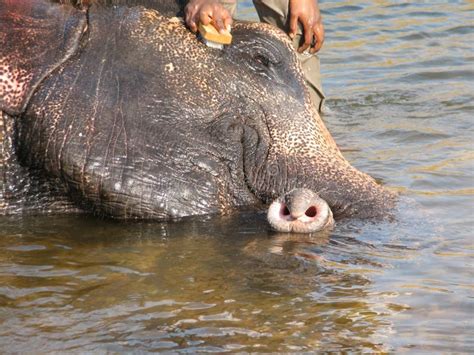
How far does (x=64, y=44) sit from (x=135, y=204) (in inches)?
37.1

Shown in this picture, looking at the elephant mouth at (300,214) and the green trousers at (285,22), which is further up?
the green trousers at (285,22)

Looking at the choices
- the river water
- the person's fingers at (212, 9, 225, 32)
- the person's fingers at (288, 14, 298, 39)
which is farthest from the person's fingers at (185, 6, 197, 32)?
the river water

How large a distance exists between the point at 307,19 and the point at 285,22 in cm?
33

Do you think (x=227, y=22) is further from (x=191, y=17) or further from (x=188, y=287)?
(x=188, y=287)

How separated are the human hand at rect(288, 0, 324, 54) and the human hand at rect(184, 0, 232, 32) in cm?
89

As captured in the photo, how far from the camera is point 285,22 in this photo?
25.2 ft

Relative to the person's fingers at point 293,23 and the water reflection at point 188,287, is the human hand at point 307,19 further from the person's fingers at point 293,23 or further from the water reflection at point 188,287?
the water reflection at point 188,287

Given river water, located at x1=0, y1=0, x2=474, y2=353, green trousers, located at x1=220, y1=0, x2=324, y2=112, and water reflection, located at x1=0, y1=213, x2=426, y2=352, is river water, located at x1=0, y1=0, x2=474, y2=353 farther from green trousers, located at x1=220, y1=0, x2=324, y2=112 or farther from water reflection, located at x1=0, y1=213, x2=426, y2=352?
green trousers, located at x1=220, y1=0, x2=324, y2=112

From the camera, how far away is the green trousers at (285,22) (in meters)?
7.52

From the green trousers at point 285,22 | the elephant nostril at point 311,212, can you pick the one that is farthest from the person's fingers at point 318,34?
the elephant nostril at point 311,212

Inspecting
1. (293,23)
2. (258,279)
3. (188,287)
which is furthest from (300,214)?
(293,23)

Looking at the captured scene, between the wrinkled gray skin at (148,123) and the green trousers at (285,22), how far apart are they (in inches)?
26.8

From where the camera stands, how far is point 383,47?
1243cm

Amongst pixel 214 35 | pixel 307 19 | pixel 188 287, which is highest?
pixel 307 19
